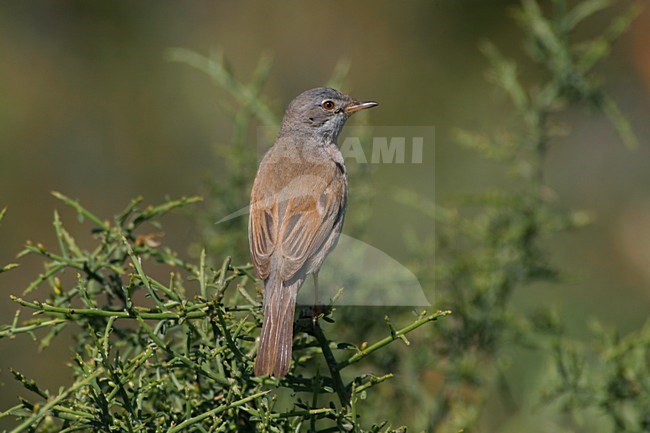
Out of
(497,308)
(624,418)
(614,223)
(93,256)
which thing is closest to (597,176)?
(614,223)

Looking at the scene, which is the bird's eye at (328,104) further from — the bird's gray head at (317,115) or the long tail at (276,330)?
the long tail at (276,330)

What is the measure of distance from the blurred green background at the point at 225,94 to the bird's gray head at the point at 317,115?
1.63 metres

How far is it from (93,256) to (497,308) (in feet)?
6.66

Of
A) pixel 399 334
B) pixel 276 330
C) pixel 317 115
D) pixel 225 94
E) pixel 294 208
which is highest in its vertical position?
Answer: pixel 225 94

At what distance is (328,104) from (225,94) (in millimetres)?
2616

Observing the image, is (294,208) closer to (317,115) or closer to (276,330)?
(317,115)

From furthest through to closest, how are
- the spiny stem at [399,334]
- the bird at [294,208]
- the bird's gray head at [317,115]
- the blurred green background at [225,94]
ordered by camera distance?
1. the blurred green background at [225,94]
2. the bird's gray head at [317,115]
3. the bird at [294,208]
4. the spiny stem at [399,334]

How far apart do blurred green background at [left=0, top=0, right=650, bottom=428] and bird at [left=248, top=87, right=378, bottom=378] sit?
1685 millimetres

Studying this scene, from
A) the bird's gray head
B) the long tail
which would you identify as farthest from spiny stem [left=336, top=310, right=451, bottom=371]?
the bird's gray head

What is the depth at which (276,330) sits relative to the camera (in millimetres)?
2797

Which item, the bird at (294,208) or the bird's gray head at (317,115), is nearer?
the bird at (294,208)

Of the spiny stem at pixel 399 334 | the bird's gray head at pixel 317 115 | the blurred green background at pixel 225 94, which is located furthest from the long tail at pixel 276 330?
the blurred green background at pixel 225 94

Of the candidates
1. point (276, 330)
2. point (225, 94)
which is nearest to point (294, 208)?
point (276, 330)

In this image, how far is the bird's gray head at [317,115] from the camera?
4613 mm
